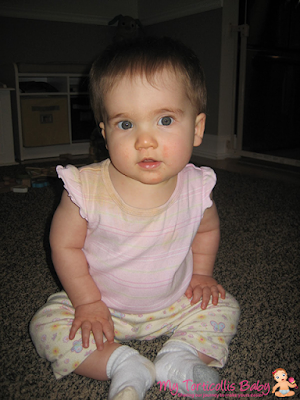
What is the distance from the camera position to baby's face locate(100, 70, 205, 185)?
59cm

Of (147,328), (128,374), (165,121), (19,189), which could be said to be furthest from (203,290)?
(19,189)

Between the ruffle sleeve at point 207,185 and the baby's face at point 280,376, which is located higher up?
the ruffle sleeve at point 207,185

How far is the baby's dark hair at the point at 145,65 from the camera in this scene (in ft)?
1.97

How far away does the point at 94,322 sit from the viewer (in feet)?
2.08

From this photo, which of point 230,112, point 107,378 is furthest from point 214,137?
point 107,378

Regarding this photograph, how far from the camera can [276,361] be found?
25.3 inches

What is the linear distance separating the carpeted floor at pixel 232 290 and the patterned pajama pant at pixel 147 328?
0.03 m

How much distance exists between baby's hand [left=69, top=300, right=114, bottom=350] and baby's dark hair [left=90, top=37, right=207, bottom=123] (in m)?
0.34

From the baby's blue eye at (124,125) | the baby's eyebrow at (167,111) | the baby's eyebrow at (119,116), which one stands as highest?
the baby's eyebrow at (167,111)

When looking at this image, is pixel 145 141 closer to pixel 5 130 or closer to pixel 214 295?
pixel 214 295

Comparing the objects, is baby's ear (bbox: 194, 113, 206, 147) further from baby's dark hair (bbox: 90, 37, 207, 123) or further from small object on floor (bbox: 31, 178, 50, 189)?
small object on floor (bbox: 31, 178, 50, 189)

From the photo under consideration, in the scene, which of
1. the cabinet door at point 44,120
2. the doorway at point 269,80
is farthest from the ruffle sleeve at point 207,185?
the cabinet door at point 44,120

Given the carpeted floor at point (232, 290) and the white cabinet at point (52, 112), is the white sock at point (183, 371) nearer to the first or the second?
the carpeted floor at point (232, 290)

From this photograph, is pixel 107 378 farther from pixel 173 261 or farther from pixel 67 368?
pixel 173 261
